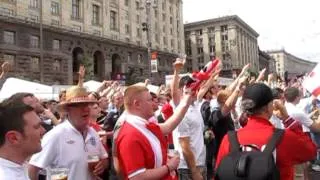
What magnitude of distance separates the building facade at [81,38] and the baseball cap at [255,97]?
3266 centimetres

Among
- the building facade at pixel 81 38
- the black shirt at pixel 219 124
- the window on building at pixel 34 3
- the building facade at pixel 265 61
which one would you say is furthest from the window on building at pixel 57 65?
the building facade at pixel 265 61

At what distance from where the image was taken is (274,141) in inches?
132

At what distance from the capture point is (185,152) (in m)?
5.81

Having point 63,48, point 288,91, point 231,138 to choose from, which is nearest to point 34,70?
point 63,48

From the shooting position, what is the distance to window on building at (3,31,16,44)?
42.9 metres

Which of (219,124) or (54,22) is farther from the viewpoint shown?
(54,22)

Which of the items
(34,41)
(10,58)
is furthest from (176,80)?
(34,41)

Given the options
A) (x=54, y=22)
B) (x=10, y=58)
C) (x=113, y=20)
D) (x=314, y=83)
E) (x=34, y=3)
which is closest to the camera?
(x=314, y=83)

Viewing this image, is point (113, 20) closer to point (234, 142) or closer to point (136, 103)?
point (136, 103)

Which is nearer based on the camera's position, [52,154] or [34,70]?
[52,154]

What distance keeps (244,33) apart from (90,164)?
129114mm

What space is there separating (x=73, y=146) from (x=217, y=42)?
11492 cm

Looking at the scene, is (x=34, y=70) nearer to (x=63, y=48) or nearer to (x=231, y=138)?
(x=63, y=48)

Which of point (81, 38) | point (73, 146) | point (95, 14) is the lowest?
point (73, 146)
